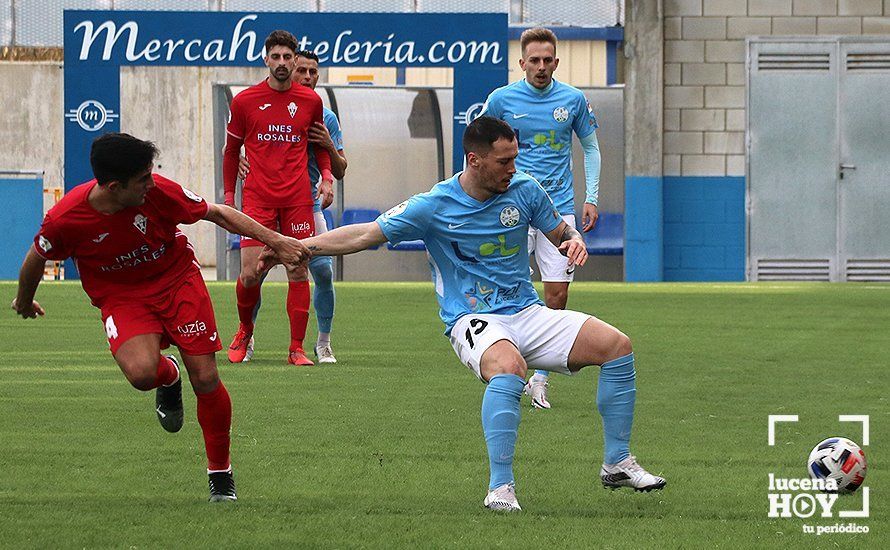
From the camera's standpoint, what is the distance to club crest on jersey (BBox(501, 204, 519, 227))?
227 inches

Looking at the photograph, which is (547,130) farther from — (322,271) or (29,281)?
(29,281)

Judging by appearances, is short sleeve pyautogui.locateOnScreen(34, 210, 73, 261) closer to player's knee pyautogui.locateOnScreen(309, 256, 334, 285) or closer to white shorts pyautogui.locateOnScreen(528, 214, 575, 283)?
white shorts pyautogui.locateOnScreen(528, 214, 575, 283)

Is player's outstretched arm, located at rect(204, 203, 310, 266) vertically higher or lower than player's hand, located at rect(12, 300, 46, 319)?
higher

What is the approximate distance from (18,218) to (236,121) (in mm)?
13674

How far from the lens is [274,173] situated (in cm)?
1004

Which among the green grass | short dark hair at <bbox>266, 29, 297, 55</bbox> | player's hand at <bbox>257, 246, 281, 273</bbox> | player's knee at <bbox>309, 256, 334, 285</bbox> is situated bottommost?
the green grass

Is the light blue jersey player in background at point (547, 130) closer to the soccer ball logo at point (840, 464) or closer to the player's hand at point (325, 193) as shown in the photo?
the player's hand at point (325, 193)

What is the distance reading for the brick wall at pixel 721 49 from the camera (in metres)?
23.2

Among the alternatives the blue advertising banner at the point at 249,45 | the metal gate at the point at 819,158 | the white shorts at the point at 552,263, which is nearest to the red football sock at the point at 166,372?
the white shorts at the point at 552,263

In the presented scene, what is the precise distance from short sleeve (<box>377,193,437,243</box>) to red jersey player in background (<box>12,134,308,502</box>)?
0.36 meters

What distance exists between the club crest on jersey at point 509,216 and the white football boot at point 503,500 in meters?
1.06

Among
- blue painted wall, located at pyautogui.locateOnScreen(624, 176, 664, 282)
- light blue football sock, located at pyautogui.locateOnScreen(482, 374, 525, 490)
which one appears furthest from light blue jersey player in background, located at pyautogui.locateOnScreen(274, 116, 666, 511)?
blue painted wall, located at pyautogui.locateOnScreen(624, 176, 664, 282)

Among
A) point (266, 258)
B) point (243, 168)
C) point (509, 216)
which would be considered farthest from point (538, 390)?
point (243, 168)

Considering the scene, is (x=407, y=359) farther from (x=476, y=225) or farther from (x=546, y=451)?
(x=476, y=225)
